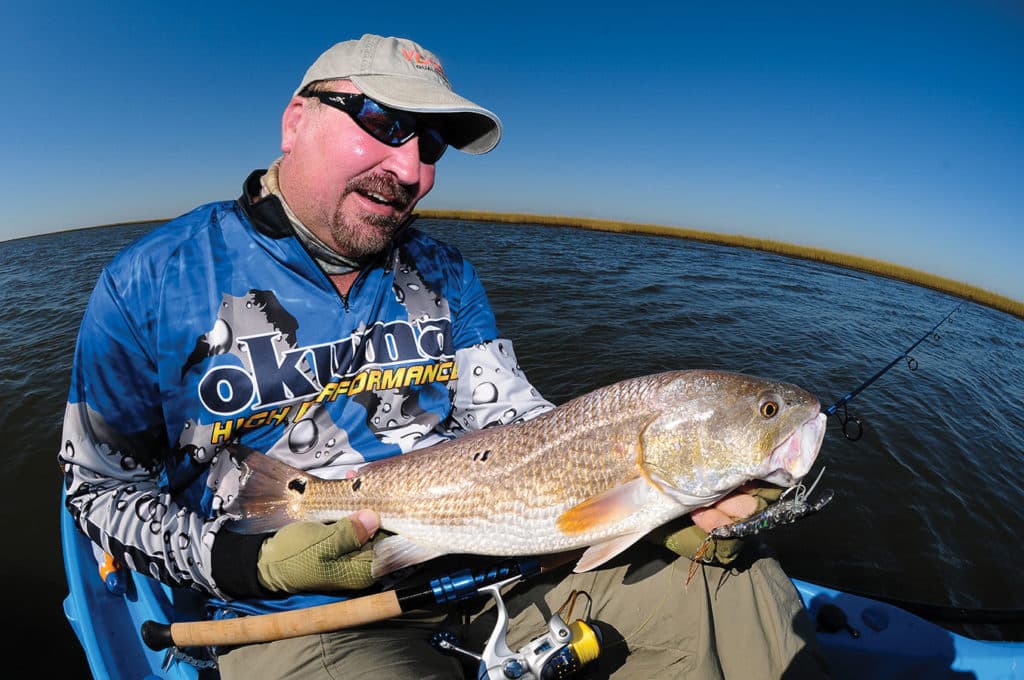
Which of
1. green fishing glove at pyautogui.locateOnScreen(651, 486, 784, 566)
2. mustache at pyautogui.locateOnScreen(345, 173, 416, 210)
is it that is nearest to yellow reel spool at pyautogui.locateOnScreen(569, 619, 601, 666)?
green fishing glove at pyautogui.locateOnScreen(651, 486, 784, 566)

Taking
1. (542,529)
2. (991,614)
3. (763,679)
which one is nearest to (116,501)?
(542,529)

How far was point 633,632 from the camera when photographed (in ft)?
8.32

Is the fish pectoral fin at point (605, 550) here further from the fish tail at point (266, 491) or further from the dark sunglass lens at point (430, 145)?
the dark sunglass lens at point (430, 145)

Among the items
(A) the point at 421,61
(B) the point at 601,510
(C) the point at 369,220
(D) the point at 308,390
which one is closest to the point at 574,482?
(B) the point at 601,510

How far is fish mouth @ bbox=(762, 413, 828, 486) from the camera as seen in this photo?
7.06 ft

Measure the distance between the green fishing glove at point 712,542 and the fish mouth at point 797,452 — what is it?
17 centimetres

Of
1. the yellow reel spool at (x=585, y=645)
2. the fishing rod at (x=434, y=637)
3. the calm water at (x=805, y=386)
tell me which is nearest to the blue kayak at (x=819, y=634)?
the fishing rod at (x=434, y=637)

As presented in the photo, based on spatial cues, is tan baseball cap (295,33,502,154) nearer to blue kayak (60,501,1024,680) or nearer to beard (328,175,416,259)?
beard (328,175,416,259)

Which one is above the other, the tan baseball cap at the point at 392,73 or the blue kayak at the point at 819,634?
the tan baseball cap at the point at 392,73

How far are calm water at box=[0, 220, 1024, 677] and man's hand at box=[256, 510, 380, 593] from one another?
388 centimetres

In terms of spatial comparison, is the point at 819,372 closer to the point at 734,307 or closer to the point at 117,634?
the point at 734,307

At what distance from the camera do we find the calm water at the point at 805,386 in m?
5.71

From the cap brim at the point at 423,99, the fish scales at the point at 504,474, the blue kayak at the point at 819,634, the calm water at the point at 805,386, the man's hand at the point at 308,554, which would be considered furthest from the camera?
the calm water at the point at 805,386

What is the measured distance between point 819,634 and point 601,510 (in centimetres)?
220
